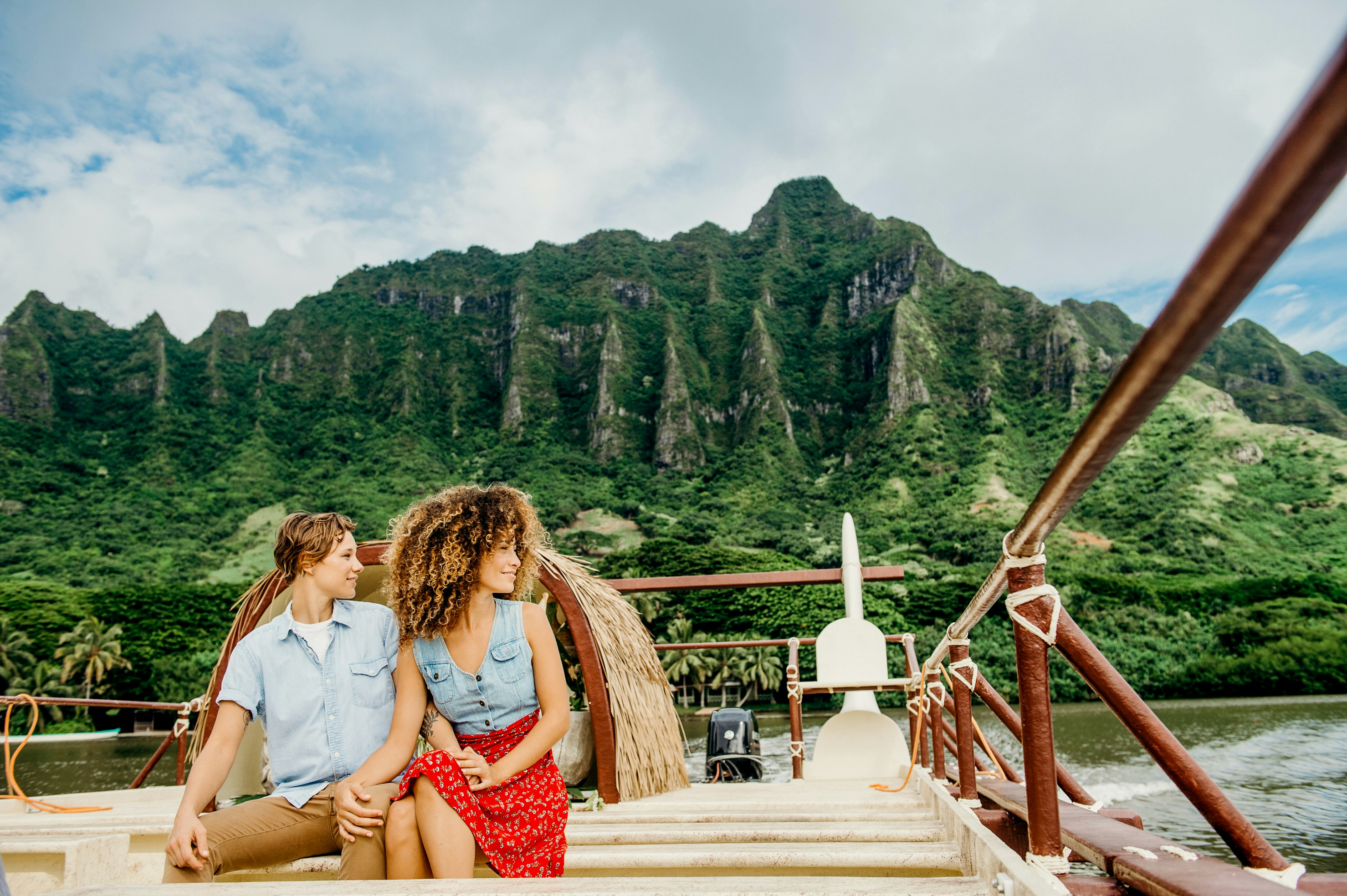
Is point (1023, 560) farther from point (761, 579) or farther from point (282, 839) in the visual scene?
point (761, 579)

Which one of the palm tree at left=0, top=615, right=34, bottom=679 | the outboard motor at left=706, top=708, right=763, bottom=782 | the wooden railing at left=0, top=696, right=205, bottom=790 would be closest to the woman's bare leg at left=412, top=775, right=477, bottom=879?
the wooden railing at left=0, top=696, right=205, bottom=790

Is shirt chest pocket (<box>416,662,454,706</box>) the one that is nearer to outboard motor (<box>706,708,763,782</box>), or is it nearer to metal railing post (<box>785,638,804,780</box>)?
metal railing post (<box>785,638,804,780</box>)

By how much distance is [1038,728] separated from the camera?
45.1 inches

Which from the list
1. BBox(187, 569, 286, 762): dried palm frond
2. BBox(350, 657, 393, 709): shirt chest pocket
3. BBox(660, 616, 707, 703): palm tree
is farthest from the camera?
BBox(660, 616, 707, 703): palm tree

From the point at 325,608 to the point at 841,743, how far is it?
2.95 meters

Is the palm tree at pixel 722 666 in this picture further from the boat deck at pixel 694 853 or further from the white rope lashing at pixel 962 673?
the white rope lashing at pixel 962 673

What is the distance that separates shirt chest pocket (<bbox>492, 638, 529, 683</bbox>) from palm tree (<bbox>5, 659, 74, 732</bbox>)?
121ft

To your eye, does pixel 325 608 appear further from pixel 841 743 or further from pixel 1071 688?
pixel 1071 688

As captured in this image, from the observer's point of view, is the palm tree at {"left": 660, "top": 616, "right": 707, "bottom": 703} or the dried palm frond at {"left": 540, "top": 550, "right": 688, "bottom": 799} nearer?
the dried palm frond at {"left": 540, "top": 550, "right": 688, "bottom": 799}

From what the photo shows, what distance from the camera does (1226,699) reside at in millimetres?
31516

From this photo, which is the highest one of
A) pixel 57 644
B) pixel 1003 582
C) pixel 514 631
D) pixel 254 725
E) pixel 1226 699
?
pixel 1003 582

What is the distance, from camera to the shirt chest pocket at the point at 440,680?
1.70 metres

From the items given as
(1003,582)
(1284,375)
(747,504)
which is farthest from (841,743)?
(1284,375)

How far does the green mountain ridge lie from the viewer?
51531 millimetres
